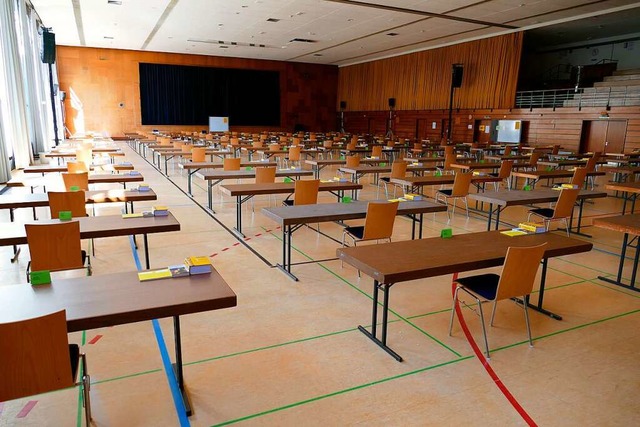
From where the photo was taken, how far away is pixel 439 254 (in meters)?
3.43

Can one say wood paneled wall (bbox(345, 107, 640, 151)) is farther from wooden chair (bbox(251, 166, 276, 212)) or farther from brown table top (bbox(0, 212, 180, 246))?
brown table top (bbox(0, 212, 180, 246))

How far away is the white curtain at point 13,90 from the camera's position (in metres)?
11.4

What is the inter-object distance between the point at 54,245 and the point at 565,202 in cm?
611

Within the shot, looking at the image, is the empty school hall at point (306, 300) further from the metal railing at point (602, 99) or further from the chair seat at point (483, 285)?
the metal railing at point (602, 99)

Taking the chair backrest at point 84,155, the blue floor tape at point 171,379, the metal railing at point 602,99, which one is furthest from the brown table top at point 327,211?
the metal railing at point 602,99

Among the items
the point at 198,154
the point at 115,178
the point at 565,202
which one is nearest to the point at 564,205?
the point at 565,202

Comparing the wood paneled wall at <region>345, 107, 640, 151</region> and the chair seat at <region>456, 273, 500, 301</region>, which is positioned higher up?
the wood paneled wall at <region>345, 107, 640, 151</region>

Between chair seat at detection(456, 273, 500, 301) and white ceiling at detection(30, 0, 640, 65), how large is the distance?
13312 millimetres

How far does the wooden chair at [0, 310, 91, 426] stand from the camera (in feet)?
6.16

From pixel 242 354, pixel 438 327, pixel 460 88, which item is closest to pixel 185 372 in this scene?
pixel 242 354

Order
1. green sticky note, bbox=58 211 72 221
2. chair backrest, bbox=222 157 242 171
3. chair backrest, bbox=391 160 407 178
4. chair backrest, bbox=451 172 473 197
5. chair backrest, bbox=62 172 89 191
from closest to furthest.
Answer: green sticky note, bbox=58 211 72 221
chair backrest, bbox=62 172 89 191
chair backrest, bbox=451 172 473 197
chair backrest, bbox=222 157 242 171
chair backrest, bbox=391 160 407 178

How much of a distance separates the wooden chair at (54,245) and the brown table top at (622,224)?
192 inches

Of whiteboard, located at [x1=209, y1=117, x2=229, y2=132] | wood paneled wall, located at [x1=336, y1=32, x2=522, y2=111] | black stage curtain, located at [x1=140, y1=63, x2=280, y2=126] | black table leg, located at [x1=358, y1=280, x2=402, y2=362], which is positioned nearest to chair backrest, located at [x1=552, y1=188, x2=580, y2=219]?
black table leg, located at [x1=358, y1=280, x2=402, y2=362]

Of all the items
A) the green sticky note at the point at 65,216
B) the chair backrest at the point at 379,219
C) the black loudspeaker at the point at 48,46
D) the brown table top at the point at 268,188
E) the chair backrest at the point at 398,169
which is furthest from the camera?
the black loudspeaker at the point at 48,46
